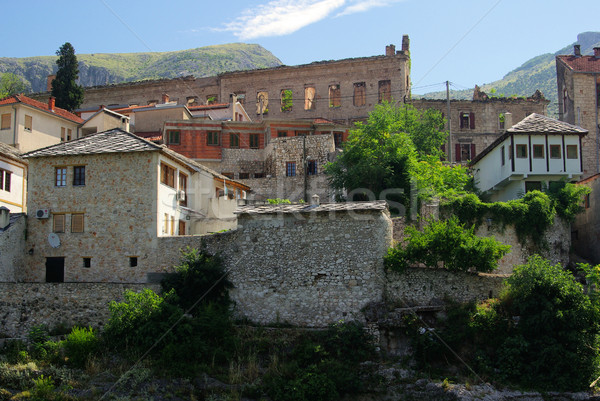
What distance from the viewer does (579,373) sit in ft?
91.9

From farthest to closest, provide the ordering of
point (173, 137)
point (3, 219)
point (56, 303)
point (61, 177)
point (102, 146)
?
point (173, 137), point (102, 146), point (61, 177), point (3, 219), point (56, 303)

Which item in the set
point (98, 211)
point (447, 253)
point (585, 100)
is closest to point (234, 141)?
point (98, 211)

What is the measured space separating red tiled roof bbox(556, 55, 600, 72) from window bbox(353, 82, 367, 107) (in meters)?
18.7

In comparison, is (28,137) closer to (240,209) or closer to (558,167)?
(240,209)

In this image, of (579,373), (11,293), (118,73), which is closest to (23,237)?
(11,293)

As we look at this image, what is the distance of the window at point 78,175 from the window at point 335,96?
126 feet

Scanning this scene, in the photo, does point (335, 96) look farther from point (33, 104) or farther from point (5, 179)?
point (5, 179)

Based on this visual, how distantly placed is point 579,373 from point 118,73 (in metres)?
172

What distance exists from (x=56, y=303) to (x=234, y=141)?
27388 millimetres

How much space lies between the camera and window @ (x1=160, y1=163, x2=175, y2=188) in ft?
116

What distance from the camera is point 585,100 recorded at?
2357 inches

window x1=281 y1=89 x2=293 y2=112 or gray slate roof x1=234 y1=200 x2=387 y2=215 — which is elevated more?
window x1=281 y1=89 x2=293 y2=112

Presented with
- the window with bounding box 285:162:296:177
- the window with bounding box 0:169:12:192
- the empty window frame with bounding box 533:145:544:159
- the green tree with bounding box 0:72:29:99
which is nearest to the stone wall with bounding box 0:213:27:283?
the window with bounding box 0:169:12:192

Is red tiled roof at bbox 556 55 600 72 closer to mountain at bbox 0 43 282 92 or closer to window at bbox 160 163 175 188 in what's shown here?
window at bbox 160 163 175 188
